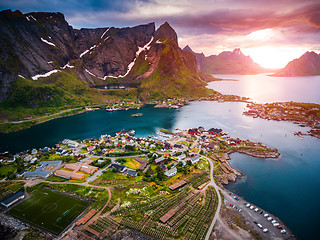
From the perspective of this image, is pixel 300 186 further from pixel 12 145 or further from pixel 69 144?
pixel 12 145

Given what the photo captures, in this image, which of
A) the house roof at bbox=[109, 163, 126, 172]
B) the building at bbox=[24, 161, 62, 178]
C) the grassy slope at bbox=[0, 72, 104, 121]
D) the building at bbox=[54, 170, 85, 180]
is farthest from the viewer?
the grassy slope at bbox=[0, 72, 104, 121]

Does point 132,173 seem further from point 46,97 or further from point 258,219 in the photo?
point 46,97

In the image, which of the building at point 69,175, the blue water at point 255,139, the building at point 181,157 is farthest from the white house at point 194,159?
the building at point 69,175

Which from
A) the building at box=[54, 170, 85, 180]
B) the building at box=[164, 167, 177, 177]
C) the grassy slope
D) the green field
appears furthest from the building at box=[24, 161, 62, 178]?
the grassy slope

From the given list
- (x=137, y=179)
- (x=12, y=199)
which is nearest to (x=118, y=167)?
(x=137, y=179)

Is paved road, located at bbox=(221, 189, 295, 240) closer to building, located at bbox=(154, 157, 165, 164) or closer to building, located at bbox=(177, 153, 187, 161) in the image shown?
building, located at bbox=(177, 153, 187, 161)

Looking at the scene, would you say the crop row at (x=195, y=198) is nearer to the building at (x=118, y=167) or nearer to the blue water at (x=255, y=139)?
the blue water at (x=255, y=139)
